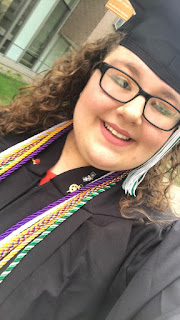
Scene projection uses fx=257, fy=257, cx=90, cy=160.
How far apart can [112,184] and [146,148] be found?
0.36 meters

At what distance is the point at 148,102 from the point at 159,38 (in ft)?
1.06

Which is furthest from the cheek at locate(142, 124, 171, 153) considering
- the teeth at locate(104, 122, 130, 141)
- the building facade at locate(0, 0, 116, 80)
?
the building facade at locate(0, 0, 116, 80)

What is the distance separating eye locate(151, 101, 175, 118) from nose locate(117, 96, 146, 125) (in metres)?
0.05

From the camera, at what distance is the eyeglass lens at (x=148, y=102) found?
1200 millimetres

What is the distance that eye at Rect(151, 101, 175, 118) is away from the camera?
47.2 inches

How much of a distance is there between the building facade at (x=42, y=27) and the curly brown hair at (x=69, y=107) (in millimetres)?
5254

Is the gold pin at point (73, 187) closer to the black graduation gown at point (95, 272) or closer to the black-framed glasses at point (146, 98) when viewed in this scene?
the black graduation gown at point (95, 272)

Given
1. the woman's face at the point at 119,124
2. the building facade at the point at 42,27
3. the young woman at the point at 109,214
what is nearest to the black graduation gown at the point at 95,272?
the young woman at the point at 109,214

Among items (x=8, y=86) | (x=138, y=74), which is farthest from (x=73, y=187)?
(x=8, y=86)

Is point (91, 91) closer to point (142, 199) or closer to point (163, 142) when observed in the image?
point (163, 142)

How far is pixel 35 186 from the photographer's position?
1.60 metres

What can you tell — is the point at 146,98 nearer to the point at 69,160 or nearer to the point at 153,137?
the point at 153,137

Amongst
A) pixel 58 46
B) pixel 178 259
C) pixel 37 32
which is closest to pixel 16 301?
pixel 178 259

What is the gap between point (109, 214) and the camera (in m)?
1.39
